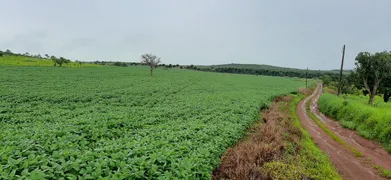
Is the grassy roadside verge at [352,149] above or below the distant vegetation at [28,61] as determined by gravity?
below

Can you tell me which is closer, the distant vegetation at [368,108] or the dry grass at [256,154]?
the dry grass at [256,154]

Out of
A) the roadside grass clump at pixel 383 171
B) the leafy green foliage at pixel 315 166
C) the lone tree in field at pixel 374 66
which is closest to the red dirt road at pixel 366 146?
the roadside grass clump at pixel 383 171

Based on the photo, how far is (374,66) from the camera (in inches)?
1138

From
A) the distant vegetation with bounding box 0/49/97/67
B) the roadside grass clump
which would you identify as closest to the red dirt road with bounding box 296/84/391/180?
the roadside grass clump

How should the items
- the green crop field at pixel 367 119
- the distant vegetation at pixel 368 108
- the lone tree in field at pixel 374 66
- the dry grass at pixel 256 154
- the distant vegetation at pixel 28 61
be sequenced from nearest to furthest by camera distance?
the dry grass at pixel 256 154, the green crop field at pixel 367 119, the distant vegetation at pixel 368 108, the lone tree in field at pixel 374 66, the distant vegetation at pixel 28 61

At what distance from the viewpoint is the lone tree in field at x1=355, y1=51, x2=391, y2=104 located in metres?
28.0

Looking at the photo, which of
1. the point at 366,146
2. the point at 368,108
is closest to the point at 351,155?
the point at 366,146

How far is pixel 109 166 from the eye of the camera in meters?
5.52

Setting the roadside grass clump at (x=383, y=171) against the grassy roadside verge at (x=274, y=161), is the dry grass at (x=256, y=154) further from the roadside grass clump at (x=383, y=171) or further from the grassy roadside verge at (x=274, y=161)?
the roadside grass clump at (x=383, y=171)

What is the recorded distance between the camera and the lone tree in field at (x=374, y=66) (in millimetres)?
28031

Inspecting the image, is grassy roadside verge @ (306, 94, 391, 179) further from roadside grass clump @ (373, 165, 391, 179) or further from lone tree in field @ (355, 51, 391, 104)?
lone tree in field @ (355, 51, 391, 104)

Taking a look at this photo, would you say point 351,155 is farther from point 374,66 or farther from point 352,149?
point 374,66

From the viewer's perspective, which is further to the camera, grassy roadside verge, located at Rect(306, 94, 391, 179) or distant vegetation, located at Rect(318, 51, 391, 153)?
distant vegetation, located at Rect(318, 51, 391, 153)

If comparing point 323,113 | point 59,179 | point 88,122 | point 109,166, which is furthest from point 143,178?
point 323,113
